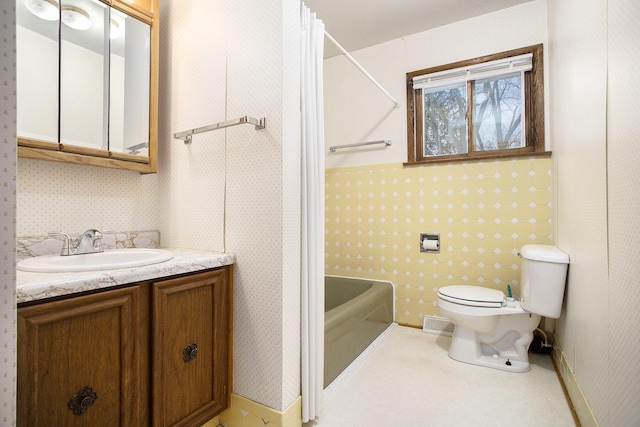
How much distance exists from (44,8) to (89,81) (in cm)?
29

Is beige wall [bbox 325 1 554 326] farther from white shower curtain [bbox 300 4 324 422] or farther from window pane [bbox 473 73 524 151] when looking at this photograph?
white shower curtain [bbox 300 4 324 422]

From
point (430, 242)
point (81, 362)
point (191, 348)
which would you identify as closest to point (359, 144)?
point (430, 242)

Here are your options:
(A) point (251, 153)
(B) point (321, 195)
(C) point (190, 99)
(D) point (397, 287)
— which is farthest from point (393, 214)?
(C) point (190, 99)

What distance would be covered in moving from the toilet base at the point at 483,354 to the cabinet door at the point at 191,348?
4.85 feet

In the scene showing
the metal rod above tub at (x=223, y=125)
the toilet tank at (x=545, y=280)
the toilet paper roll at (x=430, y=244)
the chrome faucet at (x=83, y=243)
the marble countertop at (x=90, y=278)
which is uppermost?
the metal rod above tub at (x=223, y=125)

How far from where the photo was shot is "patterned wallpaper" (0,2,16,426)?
50 cm

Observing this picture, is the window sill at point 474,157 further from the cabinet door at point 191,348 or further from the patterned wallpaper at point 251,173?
the cabinet door at point 191,348

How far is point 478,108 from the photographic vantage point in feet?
8.14

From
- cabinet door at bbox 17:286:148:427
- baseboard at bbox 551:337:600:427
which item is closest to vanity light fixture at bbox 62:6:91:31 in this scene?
cabinet door at bbox 17:286:148:427

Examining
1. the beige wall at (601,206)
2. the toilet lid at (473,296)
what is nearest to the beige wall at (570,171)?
the beige wall at (601,206)

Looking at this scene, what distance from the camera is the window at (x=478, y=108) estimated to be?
2.25m

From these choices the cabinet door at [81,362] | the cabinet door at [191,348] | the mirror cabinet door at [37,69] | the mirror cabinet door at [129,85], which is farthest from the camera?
the mirror cabinet door at [129,85]

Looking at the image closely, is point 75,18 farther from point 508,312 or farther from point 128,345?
point 508,312

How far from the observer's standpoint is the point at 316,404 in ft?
4.59
